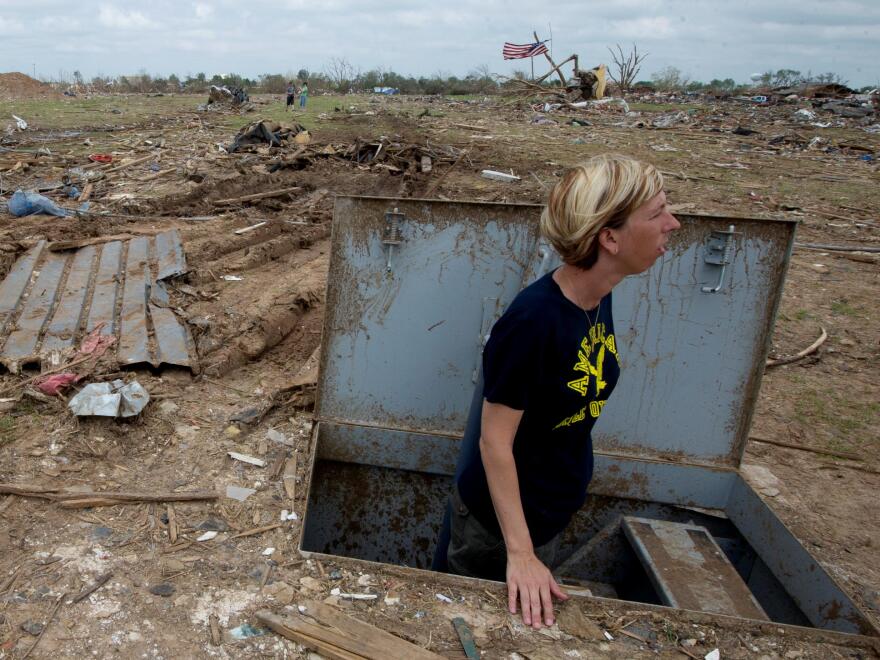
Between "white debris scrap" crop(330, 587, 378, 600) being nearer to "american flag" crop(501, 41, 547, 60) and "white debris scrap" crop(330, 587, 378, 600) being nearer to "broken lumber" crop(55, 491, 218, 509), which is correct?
"broken lumber" crop(55, 491, 218, 509)

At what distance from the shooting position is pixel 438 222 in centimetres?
294

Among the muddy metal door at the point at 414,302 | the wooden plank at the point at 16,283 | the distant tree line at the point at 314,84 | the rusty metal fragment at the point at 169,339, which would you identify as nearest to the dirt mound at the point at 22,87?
the distant tree line at the point at 314,84

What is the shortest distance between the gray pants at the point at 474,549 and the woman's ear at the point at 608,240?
1056 millimetres

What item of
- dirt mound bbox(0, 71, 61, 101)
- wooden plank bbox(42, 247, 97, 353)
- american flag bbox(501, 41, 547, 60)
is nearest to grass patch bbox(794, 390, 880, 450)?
wooden plank bbox(42, 247, 97, 353)

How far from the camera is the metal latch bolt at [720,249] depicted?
9.27 feet

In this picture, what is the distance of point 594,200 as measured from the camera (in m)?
1.82

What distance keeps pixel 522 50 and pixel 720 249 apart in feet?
97.0

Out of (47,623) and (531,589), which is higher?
(531,589)

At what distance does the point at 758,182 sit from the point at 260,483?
39.2 ft

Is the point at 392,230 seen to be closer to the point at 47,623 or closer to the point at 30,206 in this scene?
the point at 47,623

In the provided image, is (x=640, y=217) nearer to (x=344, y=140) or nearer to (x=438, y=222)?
(x=438, y=222)

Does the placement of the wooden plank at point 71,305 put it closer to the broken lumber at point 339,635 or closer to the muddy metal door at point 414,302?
the muddy metal door at point 414,302

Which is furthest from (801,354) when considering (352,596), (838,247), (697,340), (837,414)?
(352,596)

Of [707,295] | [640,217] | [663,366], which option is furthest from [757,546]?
[640,217]
